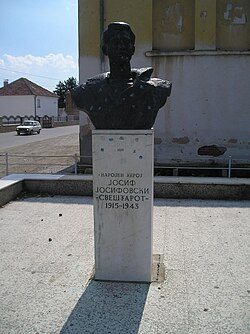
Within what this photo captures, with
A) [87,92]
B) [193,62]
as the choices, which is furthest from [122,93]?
[193,62]

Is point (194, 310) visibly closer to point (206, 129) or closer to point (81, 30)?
point (206, 129)

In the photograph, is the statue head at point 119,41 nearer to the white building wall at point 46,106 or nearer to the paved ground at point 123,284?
the paved ground at point 123,284

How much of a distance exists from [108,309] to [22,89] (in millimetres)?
60103

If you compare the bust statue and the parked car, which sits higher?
the bust statue

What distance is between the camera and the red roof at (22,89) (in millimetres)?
59438

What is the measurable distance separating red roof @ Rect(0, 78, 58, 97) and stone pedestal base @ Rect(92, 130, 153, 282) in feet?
189

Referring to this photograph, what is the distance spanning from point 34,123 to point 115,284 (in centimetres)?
3578

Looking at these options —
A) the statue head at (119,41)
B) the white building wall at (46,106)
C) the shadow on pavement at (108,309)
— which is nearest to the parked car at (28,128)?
the white building wall at (46,106)

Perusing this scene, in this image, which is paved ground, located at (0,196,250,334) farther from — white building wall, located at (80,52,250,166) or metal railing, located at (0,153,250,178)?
white building wall, located at (80,52,250,166)

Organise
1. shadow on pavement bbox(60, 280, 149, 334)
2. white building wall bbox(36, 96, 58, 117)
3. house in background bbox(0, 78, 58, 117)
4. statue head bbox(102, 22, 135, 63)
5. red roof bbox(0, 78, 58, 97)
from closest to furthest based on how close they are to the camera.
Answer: shadow on pavement bbox(60, 280, 149, 334)
statue head bbox(102, 22, 135, 63)
house in background bbox(0, 78, 58, 117)
red roof bbox(0, 78, 58, 97)
white building wall bbox(36, 96, 58, 117)

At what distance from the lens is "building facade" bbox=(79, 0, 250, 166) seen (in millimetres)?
11766

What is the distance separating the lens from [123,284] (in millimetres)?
4059

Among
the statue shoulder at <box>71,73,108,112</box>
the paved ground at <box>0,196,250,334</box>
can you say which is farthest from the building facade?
the statue shoulder at <box>71,73,108,112</box>

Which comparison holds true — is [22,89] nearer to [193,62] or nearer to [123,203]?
[193,62]
